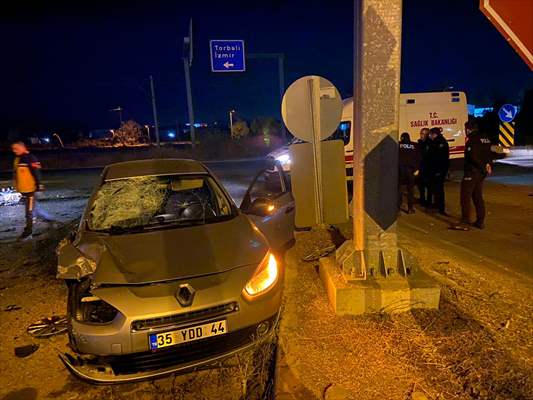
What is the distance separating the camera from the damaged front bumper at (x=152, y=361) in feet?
8.39

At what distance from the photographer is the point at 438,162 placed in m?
7.98

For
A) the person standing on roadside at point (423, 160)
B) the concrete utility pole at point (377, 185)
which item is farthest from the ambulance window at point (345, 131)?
the concrete utility pole at point (377, 185)

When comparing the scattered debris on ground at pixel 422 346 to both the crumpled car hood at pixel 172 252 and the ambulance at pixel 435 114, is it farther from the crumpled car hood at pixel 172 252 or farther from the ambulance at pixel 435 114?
the ambulance at pixel 435 114

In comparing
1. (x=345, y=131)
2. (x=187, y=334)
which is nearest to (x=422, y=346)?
(x=187, y=334)

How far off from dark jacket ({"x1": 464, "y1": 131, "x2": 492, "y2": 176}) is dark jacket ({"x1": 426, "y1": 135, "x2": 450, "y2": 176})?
1.49 metres

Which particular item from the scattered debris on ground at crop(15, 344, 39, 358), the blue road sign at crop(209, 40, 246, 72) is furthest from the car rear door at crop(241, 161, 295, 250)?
the blue road sign at crop(209, 40, 246, 72)

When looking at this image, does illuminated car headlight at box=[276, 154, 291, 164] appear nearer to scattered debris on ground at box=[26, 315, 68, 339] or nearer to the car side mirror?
the car side mirror

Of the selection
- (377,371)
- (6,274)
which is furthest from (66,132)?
(377,371)

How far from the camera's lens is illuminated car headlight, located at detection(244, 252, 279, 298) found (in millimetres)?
2869

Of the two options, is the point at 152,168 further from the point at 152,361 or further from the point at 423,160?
the point at 423,160

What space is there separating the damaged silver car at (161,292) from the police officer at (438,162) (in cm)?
569

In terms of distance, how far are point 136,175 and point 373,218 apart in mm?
2582

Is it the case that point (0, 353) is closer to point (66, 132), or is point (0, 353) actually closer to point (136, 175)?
point (136, 175)

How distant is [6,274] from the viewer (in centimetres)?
542
